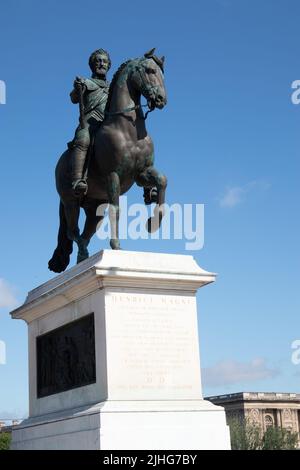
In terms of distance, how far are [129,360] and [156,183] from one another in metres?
3.13

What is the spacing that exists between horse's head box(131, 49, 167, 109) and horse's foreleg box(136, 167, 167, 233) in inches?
45.1

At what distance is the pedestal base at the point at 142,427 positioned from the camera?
36.2 feet

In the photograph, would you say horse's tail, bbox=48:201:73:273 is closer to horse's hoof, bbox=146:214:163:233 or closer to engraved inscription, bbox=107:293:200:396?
horse's hoof, bbox=146:214:163:233

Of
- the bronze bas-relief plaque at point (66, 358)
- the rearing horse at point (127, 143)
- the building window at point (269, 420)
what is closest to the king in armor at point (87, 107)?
the rearing horse at point (127, 143)

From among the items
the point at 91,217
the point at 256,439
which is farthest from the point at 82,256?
the point at 256,439

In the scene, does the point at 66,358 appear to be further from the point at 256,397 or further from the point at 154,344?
the point at 256,397

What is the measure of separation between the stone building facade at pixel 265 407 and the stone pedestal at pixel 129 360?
10160cm

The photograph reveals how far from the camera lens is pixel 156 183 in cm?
1335

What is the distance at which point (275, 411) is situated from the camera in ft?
393

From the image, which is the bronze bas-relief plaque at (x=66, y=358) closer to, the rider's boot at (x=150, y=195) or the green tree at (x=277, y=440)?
the rider's boot at (x=150, y=195)

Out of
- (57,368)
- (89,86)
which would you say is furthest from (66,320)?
(89,86)
